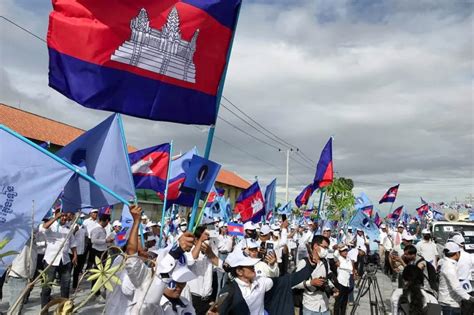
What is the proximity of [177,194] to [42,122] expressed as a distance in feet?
102

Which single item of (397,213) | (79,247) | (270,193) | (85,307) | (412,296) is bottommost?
(85,307)

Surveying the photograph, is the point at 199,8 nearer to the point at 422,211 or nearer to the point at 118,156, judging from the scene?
the point at 118,156

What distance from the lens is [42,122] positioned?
34.7 metres

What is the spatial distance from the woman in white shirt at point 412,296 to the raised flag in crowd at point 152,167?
377cm

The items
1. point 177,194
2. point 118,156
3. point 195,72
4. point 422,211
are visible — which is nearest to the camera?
point 195,72

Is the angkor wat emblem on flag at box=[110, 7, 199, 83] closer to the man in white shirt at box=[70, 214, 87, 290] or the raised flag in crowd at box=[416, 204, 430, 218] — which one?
the man in white shirt at box=[70, 214, 87, 290]

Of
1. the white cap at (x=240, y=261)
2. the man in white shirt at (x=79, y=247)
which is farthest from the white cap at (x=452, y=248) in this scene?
the man in white shirt at (x=79, y=247)

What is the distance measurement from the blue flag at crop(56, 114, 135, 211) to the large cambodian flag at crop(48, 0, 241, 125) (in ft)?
3.11

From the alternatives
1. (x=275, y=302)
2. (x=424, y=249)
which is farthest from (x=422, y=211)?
(x=275, y=302)

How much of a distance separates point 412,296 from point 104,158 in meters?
3.59

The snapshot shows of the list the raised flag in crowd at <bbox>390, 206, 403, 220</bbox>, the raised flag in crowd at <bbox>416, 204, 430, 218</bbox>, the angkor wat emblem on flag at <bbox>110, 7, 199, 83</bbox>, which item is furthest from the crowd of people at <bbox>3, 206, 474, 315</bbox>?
the raised flag in crowd at <bbox>416, 204, 430, 218</bbox>

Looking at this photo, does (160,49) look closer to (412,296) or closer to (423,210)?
(412,296)

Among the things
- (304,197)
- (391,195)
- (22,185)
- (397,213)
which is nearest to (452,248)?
(22,185)

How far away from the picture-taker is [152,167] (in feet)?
22.5
